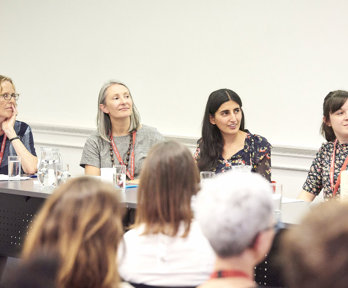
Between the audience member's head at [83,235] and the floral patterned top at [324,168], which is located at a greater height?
the audience member's head at [83,235]

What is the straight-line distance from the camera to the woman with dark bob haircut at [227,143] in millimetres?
3844

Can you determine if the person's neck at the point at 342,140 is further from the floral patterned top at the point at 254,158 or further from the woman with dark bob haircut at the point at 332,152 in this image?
the floral patterned top at the point at 254,158

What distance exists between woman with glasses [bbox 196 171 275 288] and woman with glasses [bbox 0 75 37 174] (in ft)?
9.83

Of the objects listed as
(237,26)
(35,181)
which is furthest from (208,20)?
(35,181)

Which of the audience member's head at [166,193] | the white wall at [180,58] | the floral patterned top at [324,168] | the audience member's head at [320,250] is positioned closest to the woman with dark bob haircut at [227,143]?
the floral patterned top at [324,168]

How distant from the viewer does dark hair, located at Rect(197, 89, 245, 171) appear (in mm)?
3846

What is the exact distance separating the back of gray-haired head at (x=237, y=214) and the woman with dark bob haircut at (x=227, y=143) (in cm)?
240

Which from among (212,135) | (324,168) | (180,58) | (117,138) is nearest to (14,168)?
(117,138)

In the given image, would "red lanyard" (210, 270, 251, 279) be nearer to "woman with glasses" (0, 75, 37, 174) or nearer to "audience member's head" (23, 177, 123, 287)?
"audience member's head" (23, 177, 123, 287)

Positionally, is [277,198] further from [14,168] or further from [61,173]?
[14,168]

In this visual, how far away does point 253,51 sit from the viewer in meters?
5.04

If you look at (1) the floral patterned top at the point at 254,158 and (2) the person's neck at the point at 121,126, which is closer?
(1) the floral patterned top at the point at 254,158

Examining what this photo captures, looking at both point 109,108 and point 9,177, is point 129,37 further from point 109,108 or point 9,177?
point 9,177

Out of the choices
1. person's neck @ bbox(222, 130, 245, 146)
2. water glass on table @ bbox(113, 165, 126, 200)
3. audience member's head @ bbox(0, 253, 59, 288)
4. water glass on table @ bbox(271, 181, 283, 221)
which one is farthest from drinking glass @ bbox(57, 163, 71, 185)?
audience member's head @ bbox(0, 253, 59, 288)
